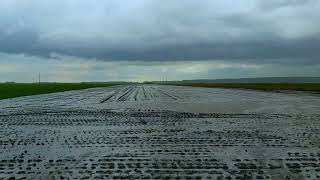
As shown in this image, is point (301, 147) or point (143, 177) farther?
point (301, 147)

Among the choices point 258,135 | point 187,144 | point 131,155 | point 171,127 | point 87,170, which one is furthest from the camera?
point 171,127

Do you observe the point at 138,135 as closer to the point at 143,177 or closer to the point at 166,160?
the point at 166,160

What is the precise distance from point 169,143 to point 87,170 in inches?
180

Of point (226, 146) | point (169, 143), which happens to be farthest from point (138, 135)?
point (226, 146)

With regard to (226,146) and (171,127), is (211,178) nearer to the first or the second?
(226,146)

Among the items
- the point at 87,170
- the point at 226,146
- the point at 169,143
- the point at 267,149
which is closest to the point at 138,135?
the point at 169,143

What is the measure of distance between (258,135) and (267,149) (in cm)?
341

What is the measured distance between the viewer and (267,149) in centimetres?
1312

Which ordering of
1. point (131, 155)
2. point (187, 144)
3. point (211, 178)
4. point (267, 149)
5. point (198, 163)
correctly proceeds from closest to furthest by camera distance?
1. point (211, 178)
2. point (198, 163)
3. point (131, 155)
4. point (267, 149)
5. point (187, 144)

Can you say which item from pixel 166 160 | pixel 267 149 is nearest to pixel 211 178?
pixel 166 160

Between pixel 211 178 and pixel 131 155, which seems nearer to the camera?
pixel 211 178

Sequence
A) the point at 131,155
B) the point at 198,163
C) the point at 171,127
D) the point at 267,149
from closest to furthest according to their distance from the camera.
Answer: the point at 198,163
the point at 131,155
the point at 267,149
the point at 171,127

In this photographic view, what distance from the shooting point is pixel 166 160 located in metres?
11.3

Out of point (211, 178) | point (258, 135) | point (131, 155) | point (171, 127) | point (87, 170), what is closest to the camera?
point (211, 178)
